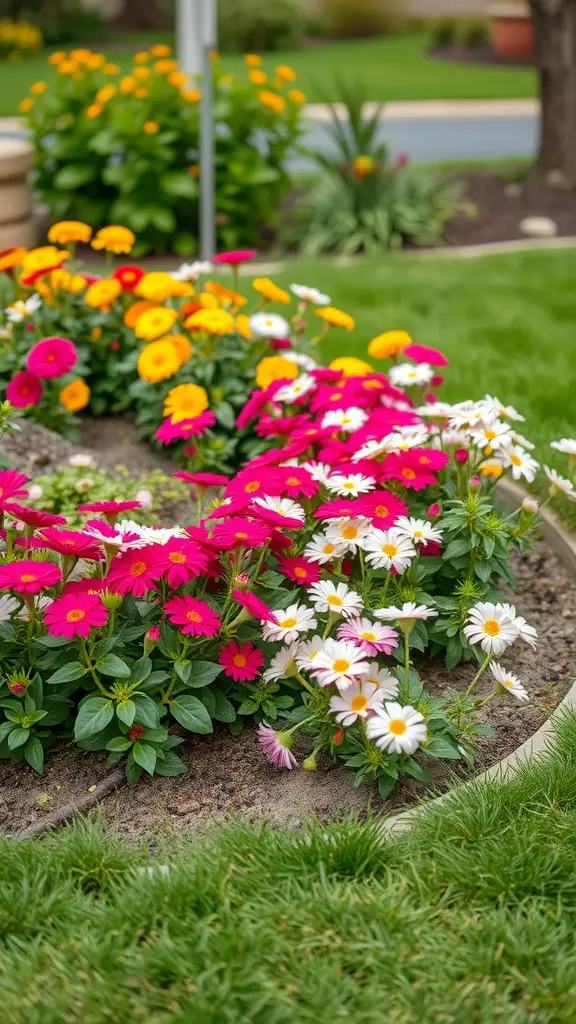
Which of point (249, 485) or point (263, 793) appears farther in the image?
point (249, 485)

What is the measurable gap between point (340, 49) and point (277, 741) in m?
25.2

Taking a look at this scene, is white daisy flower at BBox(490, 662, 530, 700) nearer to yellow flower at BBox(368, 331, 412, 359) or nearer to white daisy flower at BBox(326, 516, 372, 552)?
white daisy flower at BBox(326, 516, 372, 552)

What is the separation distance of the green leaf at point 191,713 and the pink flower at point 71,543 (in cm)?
38

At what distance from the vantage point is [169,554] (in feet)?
8.21

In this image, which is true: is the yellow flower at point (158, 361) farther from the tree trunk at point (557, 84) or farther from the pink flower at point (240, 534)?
the tree trunk at point (557, 84)

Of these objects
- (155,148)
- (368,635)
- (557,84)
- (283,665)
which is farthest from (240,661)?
(557,84)

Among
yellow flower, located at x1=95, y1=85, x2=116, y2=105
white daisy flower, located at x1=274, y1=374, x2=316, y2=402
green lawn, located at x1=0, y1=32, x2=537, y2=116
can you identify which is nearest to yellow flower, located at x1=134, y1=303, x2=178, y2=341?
white daisy flower, located at x1=274, y1=374, x2=316, y2=402

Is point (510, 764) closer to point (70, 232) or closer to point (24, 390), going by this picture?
point (24, 390)

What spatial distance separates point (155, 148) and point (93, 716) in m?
5.51

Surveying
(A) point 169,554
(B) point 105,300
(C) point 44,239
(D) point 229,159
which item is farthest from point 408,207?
(A) point 169,554

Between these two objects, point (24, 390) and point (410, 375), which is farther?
point (24, 390)

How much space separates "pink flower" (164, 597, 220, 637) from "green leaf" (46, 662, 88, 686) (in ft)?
0.73

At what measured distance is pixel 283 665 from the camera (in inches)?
100

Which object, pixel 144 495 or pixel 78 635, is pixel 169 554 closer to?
pixel 78 635
